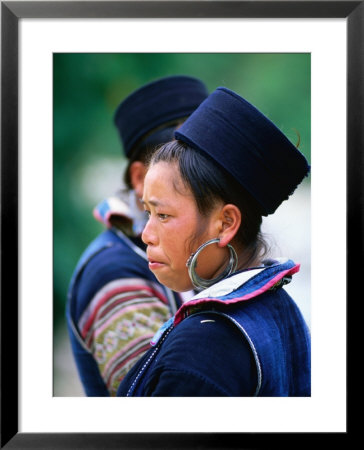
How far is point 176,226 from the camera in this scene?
1.61 meters

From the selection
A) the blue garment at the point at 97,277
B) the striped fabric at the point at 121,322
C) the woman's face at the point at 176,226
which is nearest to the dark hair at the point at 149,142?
the woman's face at the point at 176,226

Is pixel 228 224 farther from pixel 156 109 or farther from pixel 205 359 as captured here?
pixel 156 109

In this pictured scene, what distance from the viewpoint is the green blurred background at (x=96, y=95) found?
1.71 m

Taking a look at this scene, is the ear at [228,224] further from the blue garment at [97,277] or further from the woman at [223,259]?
the blue garment at [97,277]

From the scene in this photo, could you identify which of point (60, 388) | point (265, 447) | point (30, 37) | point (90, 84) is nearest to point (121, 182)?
point (90, 84)

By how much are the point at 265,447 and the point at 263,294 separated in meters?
0.41

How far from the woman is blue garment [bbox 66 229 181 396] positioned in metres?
0.13

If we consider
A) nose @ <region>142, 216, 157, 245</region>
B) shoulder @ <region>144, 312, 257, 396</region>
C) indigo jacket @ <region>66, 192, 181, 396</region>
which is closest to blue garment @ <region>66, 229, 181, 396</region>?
indigo jacket @ <region>66, 192, 181, 396</region>

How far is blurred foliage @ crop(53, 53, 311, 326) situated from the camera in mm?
1712

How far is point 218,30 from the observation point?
167 centimetres

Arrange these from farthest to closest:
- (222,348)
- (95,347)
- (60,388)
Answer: (95,347) < (60,388) < (222,348)

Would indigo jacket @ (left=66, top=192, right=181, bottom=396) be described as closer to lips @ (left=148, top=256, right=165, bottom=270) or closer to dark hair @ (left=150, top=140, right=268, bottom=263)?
lips @ (left=148, top=256, right=165, bottom=270)

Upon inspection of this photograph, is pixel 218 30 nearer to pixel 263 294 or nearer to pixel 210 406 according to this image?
pixel 263 294

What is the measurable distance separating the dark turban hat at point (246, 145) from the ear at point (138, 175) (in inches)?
7.6
